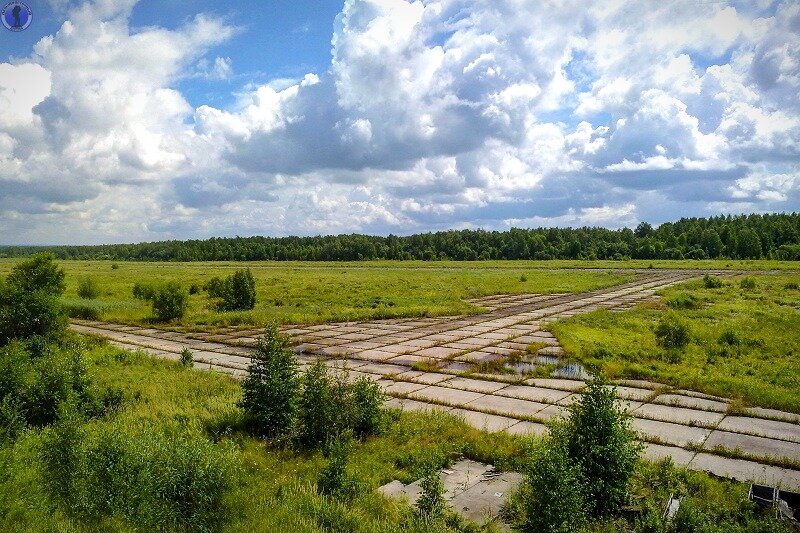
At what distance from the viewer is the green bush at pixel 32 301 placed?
17141 mm

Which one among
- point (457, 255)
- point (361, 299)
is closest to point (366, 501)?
point (361, 299)

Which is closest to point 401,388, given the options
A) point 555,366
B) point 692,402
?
point 555,366

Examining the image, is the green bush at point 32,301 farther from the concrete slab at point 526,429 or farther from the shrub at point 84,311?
Result: the concrete slab at point 526,429

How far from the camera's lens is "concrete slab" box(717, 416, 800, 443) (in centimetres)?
923

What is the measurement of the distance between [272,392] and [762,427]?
8802 mm

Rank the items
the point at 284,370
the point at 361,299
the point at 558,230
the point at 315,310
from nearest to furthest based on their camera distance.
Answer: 1. the point at 284,370
2. the point at 315,310
3. the point at 361,299
4. the point at 558,230

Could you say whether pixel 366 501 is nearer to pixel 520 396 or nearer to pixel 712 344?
pixel 520 396

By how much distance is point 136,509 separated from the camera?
20.7 feet

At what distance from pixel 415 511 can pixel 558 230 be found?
456 feet

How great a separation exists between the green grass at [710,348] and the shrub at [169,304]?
58.9 ft

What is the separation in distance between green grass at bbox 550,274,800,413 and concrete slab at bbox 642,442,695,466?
384 cm

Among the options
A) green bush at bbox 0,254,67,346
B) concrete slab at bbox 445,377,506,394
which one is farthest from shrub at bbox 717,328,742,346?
green bush at bbox 0,254,67,346

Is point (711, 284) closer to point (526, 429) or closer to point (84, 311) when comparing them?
point (526, 429)

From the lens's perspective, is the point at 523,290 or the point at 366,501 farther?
the point at 523,290
